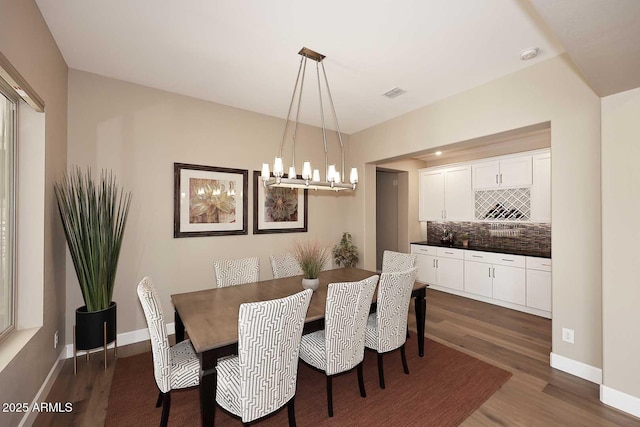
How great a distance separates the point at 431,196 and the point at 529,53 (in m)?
3.41

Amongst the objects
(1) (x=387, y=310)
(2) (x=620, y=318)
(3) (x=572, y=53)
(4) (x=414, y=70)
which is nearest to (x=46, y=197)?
(1) (x=387, y=310)

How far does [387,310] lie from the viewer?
7.68ft

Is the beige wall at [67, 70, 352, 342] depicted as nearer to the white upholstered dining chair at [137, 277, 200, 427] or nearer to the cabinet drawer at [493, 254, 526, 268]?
the white upholstered dining chair at [137, 277, 200, 427]

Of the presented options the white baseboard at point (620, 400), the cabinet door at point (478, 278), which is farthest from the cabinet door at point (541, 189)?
the white baseboard at point (620, 400)

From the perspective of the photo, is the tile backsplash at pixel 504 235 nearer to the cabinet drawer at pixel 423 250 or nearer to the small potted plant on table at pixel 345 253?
the cabinet drawer at pixel 423 250

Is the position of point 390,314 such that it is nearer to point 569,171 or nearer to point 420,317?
point 420,317

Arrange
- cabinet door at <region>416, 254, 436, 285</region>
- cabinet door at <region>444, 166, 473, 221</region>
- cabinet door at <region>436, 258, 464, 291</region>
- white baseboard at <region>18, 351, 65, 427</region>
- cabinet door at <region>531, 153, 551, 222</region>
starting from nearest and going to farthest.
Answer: white baseboard at <region>18, 351, 65, 427</region>
cabinet door at <region>531, 153, 551, 222</region>
cabinet door at <region>436, 258, 464, 291</region>
cabinet door at <region>444, 166, 473, 221</region>
cabinet door at <region>416, 254, 436, 285</region>

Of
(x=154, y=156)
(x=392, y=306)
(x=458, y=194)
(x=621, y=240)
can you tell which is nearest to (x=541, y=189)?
(x=458, y=194)

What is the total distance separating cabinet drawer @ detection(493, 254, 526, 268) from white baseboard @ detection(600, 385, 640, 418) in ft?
7.39

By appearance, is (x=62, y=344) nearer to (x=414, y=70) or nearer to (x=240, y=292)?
(x=240, y=292)

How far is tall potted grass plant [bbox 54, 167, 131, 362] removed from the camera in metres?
2.50

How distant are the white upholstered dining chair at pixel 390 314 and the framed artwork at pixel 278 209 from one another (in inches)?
86.4

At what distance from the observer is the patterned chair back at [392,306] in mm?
2301

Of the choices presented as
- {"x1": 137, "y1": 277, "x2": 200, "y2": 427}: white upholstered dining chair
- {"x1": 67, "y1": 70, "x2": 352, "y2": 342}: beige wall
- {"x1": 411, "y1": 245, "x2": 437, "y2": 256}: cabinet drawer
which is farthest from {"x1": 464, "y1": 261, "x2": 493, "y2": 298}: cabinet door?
{"x1": 137, "y1": 277, "x2": 200, "y2": 427}: white upholstered dining chair
